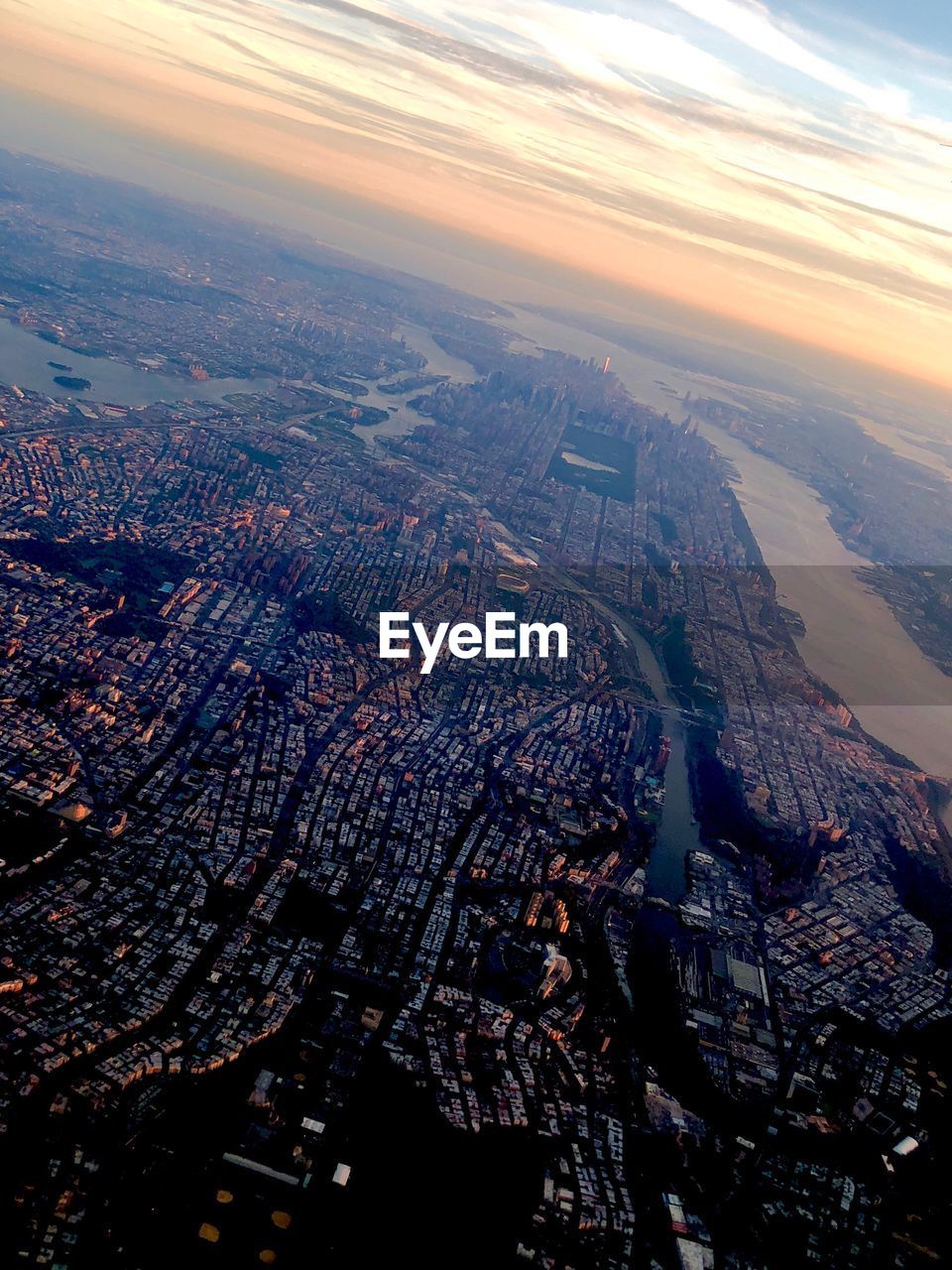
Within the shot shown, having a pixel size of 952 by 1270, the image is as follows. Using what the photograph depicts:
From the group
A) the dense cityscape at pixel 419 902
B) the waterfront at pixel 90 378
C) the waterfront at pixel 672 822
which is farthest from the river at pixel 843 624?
the waterfront at pixel 90 378

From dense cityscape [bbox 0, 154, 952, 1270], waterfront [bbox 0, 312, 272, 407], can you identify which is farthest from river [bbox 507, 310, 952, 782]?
waterfront [bbox 0, 312, 272, 407]

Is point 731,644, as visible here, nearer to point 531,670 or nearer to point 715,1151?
point 531,670

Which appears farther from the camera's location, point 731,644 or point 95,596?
point 731,644

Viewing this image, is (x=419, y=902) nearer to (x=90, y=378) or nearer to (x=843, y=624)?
(x=843, y=624)

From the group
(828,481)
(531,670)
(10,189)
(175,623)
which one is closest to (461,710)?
(531,670)

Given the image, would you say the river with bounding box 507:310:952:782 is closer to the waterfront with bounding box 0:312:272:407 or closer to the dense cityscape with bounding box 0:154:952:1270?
the dense cityscape with bounding box 0:154:952:1270

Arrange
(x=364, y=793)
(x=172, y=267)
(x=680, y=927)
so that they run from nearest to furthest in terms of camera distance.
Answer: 1. (x=680, y=927)
2. (x=364, y=793)
3. (x=172, y=267)

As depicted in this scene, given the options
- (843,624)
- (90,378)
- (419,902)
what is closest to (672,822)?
(419,902)

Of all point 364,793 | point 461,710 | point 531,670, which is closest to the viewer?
point 364,793
